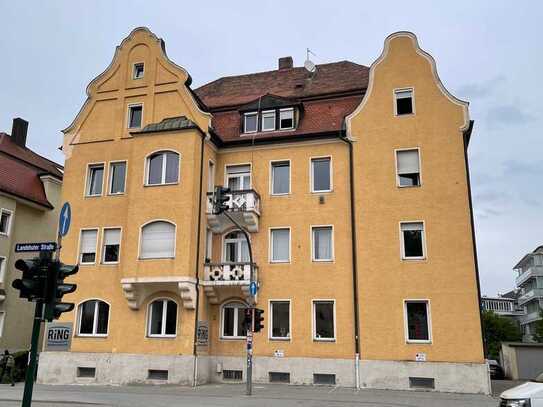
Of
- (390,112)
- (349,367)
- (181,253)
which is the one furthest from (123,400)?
(390,112)

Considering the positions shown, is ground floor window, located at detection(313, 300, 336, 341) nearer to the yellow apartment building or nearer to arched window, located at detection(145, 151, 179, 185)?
the yellow apartment building

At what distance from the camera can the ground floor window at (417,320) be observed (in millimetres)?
20641

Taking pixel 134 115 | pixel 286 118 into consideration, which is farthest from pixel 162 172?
pixel 286 118

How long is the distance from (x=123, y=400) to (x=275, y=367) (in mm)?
7299

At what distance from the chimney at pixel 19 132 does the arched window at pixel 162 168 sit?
57.0 feet

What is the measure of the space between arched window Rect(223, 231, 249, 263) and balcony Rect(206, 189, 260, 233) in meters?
0.65

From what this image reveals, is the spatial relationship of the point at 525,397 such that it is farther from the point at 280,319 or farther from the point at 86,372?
the point at 86,372

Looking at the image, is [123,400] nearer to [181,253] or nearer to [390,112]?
[181,253]

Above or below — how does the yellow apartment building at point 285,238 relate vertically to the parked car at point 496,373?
above

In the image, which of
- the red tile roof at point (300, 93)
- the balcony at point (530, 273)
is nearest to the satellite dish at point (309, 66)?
the red tile roof at point (300, 93)

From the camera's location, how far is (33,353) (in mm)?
9180

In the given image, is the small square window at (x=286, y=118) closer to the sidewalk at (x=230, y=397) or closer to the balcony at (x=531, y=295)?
the sidewalk at (x=230, y=397)

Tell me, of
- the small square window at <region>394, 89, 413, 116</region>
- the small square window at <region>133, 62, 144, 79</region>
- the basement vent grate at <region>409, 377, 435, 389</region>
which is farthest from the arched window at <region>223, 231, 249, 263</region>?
the small square window at <region>133, 62, 144, 79</region>

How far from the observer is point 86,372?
2255cm
